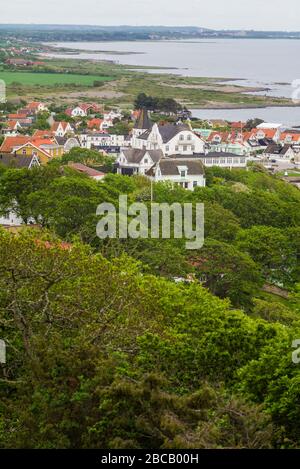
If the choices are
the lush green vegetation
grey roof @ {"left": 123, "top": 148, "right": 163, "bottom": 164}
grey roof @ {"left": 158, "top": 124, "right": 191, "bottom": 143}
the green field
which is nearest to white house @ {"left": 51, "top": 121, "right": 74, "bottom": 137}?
grey roof @ {"left": 158, "top": 124, "right": 191, "bottom": 143}

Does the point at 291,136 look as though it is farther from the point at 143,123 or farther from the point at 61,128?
the point at 61,128

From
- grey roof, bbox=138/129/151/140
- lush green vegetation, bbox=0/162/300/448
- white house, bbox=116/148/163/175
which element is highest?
lush green vegetation, bbox=0/162/300/448

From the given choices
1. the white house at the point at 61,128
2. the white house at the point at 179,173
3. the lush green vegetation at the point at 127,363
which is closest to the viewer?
the lush green vegetation at the point at 127,363

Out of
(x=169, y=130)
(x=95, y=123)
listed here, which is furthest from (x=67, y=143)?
(x=95, y=123)

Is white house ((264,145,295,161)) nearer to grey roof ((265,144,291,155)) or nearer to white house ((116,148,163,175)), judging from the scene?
grey roof ((265,144,291,155))

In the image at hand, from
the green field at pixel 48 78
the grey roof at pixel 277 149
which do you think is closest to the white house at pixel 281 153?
the grey roof at pixel 277 149

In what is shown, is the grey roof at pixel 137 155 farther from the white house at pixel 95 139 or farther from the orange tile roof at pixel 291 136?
the orange tile roof at pixel 291 136
